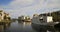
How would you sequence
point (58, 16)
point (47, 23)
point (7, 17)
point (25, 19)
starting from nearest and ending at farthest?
point (47, 23) < point (58, 16) < point (7, 17) < point (25, 19)

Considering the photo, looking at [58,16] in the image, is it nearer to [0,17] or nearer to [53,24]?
[53,24]

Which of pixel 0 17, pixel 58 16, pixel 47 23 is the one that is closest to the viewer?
pixel 47 23

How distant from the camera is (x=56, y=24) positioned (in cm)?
761

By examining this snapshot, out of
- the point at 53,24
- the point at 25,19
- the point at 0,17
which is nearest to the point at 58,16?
the point at 53,24

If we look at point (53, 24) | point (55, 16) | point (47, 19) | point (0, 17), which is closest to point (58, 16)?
point (55, 16)

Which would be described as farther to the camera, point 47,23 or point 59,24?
point 47,23

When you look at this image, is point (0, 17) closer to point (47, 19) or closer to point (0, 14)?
point (0, 14)

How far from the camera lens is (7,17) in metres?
12.9

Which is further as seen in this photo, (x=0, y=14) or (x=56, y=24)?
(x=0, y=14)

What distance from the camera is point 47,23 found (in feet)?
26.4

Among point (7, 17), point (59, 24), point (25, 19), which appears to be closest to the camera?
point (59, 24)

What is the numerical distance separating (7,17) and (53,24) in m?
6.27

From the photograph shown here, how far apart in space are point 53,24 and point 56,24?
0.20m

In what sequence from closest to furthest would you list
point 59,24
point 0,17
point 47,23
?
point 59,24 → point 47,23 → point 0,17
